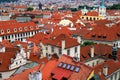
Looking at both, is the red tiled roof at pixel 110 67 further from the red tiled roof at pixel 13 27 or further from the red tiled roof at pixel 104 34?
the red tiled roof at pixel 13 27

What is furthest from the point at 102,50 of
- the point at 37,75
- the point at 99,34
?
the point at 37,75

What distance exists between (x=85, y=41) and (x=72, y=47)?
923 inches

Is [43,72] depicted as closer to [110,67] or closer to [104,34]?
[110,67]

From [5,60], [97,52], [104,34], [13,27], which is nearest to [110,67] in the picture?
[97,52]

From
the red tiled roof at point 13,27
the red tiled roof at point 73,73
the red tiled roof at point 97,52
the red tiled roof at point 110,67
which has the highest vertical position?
the red tiled roof at point 73,73

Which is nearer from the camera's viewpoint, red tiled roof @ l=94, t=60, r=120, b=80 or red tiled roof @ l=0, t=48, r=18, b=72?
red tiled roof @ l=94, t=60, r=120, b=80

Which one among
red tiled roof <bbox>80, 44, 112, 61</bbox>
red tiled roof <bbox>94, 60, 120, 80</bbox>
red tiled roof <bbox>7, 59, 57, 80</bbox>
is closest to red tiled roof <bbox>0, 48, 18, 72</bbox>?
red tiled roof <bbox>7, 59, 57, 80</bbox>

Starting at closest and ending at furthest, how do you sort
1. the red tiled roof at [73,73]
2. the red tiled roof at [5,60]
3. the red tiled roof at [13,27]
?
the red tiled roof at [73,73] < the red tiled roof at [5,60] < the red tiled roof at [13,27]

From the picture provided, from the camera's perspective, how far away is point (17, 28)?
9231cm

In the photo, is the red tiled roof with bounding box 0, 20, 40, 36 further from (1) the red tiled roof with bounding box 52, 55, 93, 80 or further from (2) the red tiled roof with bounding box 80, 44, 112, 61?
(1) the red tiled roof with bounding box 52, 55, 93, 80

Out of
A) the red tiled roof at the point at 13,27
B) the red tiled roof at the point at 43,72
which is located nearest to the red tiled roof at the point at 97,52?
the red tiled roof at the point at 43,72

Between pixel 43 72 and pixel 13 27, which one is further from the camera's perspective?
pixel 13 27

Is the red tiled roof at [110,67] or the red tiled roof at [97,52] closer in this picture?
the red tiled roof at [110,67]

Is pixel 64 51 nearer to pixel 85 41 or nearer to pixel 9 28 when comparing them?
pixel 85 41
